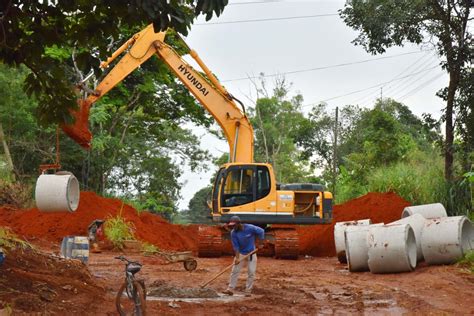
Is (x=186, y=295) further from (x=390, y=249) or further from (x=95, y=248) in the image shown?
(x=95, y=248)

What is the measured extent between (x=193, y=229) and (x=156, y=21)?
73.8ft

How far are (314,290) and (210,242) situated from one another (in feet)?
24.1

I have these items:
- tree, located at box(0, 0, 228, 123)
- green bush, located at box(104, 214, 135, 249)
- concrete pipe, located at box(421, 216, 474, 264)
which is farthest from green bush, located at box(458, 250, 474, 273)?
green bush, located at box(104, 214, 135, 249)

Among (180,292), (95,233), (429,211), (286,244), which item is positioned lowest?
(180,292)

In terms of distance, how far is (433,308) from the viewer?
11.8 metres

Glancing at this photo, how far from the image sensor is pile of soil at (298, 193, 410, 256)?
79.8 feet

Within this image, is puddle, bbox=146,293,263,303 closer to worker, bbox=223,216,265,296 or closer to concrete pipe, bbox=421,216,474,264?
worker, bbox=223,216,265,296

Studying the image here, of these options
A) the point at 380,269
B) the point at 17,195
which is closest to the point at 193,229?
the point at 17,195

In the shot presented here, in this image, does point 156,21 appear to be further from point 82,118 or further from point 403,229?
point 403,229

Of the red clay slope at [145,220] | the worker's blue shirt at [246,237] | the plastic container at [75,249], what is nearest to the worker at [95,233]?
the red clay slope at [145,220]

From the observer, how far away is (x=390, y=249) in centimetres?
1634

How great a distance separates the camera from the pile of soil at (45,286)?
10.0m

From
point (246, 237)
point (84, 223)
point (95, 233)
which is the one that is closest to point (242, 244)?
point (246, 237)

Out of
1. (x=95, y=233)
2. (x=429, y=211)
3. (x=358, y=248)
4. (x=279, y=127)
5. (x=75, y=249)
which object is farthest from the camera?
(x=279, y=127)
